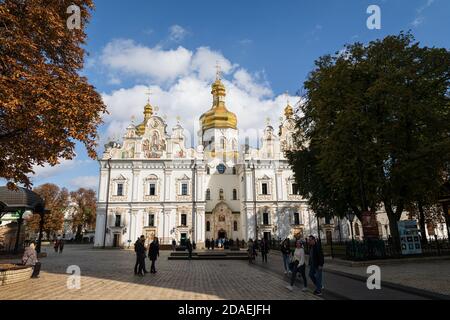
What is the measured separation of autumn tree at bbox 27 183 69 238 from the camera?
58925 mm

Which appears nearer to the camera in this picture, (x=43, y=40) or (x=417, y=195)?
(x=43, y=40)

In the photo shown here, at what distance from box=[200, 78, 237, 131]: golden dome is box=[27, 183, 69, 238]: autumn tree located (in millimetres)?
31787

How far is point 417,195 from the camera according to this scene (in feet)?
65.4

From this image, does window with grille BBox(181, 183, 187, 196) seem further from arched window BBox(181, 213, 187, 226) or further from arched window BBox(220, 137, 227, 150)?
arched window BBox(220, 137, 227, 150)

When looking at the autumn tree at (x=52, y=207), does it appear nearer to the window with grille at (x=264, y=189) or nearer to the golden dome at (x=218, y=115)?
the golden dome at (x=218, y=115)

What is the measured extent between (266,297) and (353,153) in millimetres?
12671

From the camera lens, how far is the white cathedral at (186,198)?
4519 centimetres

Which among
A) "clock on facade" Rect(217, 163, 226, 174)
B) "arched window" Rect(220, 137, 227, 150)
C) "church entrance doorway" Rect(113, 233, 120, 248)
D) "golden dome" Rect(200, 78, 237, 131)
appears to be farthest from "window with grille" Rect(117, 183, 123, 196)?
"golden dome" Rect(200, 78, 237, 131)

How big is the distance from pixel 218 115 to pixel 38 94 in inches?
1933

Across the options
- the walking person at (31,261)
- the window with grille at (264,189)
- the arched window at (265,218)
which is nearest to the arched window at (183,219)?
the arched window at (265,218)

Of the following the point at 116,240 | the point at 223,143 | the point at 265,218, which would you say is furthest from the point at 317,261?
the point at 223,143

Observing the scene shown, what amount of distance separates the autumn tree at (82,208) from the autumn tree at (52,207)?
278 cm
